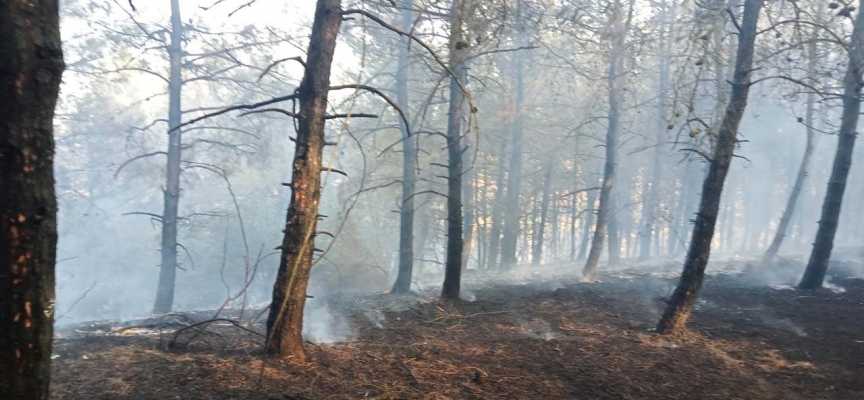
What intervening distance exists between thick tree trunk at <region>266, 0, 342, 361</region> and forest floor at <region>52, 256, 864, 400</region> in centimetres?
35

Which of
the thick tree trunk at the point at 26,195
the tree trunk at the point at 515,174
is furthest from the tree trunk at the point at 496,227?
the thick tree trunk at the point at 26,195

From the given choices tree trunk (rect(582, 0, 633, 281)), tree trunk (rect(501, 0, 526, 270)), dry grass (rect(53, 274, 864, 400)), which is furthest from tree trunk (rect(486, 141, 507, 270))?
dry grass (rect(53, 274, 864, 400))

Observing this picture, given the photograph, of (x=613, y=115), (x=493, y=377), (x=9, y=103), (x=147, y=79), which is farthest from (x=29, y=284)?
(x=147, y=79)

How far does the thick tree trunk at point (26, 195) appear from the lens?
9.50 ft

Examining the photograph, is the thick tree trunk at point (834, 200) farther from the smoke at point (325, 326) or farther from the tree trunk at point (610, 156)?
the smoke at point (325, 326)

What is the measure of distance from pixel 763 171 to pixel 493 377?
45.2m

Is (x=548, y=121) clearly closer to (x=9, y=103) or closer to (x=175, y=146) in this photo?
(x=175, y=146)

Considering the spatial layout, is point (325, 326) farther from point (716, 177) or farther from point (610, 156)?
point (610, 156)

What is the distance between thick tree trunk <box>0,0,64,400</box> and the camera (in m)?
2.89

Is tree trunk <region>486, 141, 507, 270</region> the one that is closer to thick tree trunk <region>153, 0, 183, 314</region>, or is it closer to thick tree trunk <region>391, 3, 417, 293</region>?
thick tree trunk <region>391, 3, 417, 293</region>

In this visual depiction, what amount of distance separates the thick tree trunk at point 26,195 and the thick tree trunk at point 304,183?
2733mm

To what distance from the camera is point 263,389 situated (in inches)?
199

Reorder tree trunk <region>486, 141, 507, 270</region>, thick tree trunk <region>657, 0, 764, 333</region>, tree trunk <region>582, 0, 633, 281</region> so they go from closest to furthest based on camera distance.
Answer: thick tree trunk <region>657, 0, 764, 333</region> → tree trunk <region>582, 0, 633, 281</region> → tree trunk <region>486, 141, 507, 270</region>

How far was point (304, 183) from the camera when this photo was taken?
5758mm
